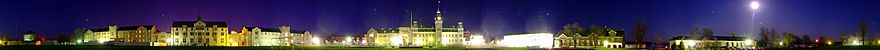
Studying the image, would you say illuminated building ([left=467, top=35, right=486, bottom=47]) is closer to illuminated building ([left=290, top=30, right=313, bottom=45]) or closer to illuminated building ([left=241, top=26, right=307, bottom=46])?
illuminated building ([left=290, top=30, right=313, bottom=45])

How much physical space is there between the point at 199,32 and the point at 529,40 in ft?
56.3

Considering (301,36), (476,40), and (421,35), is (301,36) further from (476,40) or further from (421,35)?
(476,40)

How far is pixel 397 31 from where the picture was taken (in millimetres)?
66188

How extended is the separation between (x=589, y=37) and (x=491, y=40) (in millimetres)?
14428

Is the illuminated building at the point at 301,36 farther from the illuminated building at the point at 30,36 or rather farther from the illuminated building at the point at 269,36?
the illuminated building at the point at 30,36

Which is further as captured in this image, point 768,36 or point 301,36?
point 301,36

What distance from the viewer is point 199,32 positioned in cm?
5956

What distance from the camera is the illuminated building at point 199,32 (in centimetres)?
5897

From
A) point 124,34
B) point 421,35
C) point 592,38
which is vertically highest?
point 124,34

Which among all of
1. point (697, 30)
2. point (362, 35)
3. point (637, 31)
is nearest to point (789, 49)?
point (637, 31)

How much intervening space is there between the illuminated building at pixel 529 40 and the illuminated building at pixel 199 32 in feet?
48.9

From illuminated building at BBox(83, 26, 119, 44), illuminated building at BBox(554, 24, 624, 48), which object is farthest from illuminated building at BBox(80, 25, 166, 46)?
illuminated building at BBox(554, 24, 624, 48)

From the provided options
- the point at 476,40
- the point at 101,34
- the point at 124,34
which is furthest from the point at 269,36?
the point at 476,40

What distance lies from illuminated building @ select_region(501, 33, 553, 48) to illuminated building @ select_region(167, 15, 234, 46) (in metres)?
14.9
